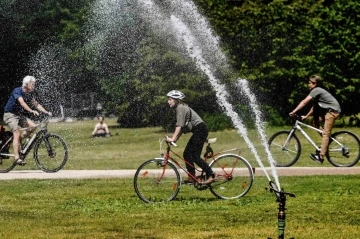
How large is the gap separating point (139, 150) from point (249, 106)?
30.4ft

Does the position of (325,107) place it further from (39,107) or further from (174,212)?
(174,212)

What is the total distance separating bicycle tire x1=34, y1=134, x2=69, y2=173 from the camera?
16688mm

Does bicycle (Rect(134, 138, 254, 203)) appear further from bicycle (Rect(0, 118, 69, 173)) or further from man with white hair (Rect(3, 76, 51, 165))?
man with white hair (Rect(3, 76, 51, 165))

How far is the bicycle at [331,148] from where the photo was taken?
17234 mm

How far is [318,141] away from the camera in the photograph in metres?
25.6

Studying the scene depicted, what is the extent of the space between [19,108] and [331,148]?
20.9 ft

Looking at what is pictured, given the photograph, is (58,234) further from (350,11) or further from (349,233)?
(350,11)

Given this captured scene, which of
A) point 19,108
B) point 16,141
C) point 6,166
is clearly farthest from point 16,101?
point 6,166

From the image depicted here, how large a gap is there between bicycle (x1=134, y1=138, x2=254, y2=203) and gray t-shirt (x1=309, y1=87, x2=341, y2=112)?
172 inches

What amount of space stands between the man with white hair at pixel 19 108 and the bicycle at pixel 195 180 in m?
4.42

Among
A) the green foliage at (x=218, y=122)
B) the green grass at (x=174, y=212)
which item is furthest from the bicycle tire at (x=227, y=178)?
the green foliage at (x=218, y=122)

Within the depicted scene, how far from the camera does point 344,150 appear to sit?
17109 mm

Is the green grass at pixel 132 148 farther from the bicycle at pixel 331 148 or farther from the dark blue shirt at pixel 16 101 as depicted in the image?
the dark blue shirt at pixel 16 101

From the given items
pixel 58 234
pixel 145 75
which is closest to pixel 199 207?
pixel 58 234
